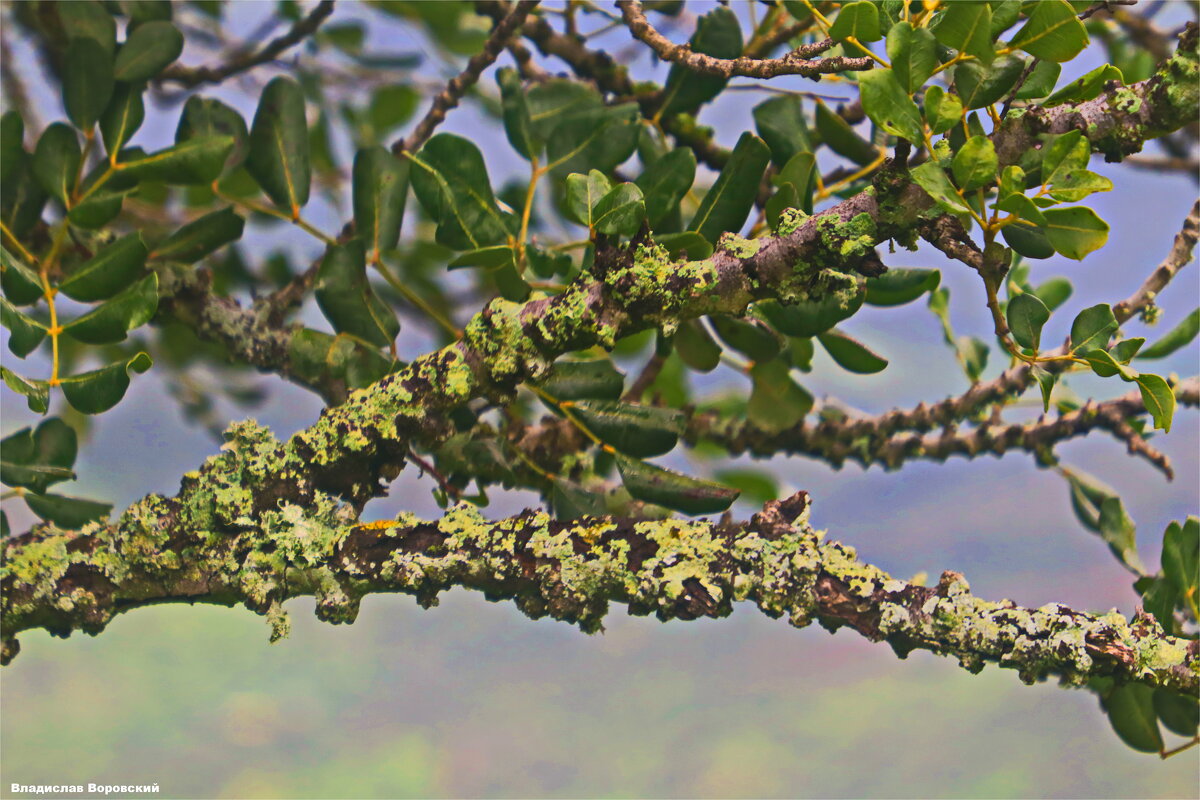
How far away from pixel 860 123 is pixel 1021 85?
392 millimetres

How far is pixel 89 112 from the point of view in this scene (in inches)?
38.3

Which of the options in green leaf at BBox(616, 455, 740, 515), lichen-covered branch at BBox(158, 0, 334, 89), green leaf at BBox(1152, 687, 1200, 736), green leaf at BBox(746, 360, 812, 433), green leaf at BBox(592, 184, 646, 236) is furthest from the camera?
lichen-covered branch at BBox(158, 0, 334, 89)

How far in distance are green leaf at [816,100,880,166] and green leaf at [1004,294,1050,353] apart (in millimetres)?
297

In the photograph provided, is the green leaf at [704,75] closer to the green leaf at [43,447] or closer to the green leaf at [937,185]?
the green leaf at [937,185]

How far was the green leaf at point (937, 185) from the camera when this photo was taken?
627 mm

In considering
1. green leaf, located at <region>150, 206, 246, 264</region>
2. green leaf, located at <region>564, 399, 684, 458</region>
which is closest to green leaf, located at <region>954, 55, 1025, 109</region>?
green leaf, located at <region>564, 399, 684, 458</region>

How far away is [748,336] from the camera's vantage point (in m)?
0.98

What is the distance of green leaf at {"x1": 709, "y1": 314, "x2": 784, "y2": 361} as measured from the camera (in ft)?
3.19

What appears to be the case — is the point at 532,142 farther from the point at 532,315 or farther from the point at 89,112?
the point at 89,112

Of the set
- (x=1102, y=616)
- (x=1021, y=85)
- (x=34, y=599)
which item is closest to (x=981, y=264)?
(x=1021, y=85)

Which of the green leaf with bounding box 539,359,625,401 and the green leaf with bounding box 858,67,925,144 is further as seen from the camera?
the green leaf with bounding box 539,359,625,401

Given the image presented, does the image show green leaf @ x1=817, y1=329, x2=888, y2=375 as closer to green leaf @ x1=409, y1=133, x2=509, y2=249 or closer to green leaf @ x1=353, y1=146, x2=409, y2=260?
green leaf @ x1=409, y1=133, x2=509, y2=249

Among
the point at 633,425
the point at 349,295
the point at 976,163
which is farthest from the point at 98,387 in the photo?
the point at 976,163

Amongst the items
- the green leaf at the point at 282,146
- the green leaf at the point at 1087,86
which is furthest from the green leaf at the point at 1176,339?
the green leaf at the point at 282,146
